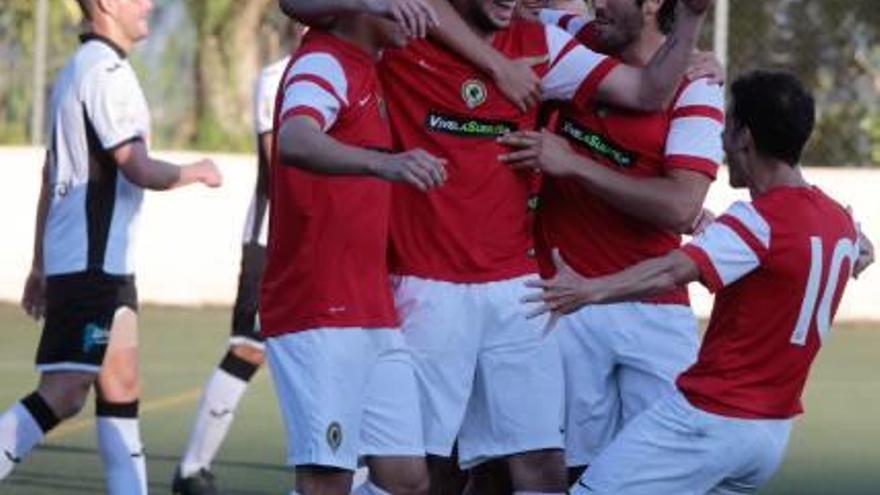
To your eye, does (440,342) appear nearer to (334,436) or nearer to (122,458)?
(334,436)

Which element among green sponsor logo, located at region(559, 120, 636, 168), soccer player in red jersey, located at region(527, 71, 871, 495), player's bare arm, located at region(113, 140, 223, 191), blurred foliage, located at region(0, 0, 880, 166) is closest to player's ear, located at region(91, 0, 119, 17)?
player's bare arm, located at region(113, 140, 223, 191)

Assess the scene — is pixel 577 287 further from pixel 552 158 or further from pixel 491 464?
pixel 491 464

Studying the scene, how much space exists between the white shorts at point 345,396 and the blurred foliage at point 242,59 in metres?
11.0

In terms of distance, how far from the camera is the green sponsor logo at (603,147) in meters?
7.00

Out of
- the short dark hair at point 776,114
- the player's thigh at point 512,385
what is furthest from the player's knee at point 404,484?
the short dark hair at point 776,114

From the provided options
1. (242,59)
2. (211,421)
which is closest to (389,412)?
(211,421)

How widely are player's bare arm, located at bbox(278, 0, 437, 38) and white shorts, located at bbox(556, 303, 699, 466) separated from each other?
109 centimetres

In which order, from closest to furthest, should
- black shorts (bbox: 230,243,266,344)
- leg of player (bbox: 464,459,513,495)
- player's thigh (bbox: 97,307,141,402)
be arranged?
leg of player (bbox: 464,459,513,495)
player's thigh (bbox: 97,307,141,402)
black shorts (bbox: 230,243,266,344)

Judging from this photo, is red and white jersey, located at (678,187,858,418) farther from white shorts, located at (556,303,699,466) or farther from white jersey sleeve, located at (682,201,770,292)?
white shorts, located at (556,303,699,466)

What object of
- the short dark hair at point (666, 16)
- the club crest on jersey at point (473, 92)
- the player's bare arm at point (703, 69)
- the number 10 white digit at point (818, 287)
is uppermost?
the short dark hair at point (666, 16)

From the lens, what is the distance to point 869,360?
15031mm

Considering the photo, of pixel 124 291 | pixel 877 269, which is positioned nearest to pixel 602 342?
pixel 124 291

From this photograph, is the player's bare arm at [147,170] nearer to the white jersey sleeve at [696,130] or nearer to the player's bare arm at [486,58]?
the player's bare arm at [486,58]

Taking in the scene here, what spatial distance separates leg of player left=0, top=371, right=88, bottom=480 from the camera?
8.55 meters
